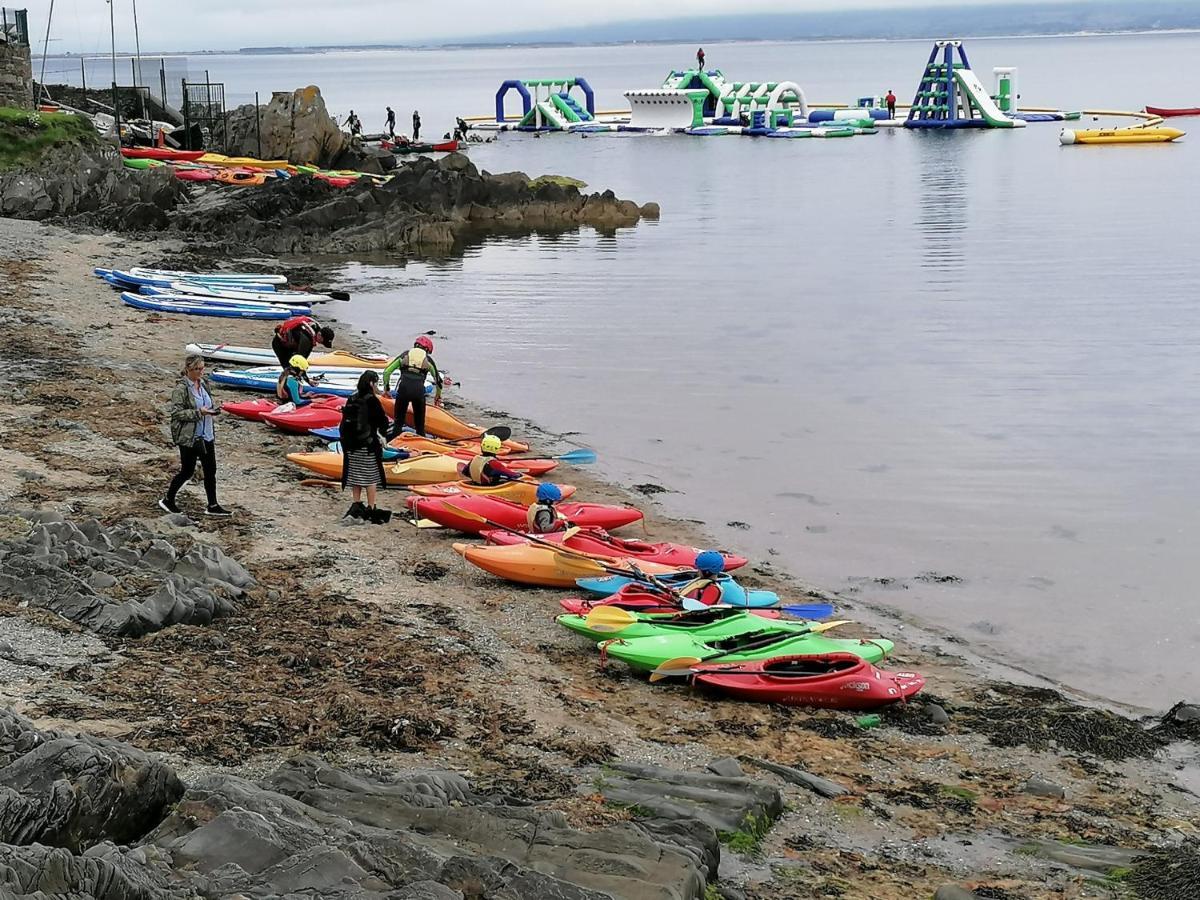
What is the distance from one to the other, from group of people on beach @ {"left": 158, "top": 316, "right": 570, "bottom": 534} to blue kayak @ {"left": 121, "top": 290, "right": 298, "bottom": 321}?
8.20 metres

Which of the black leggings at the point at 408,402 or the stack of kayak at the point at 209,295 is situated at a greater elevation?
the stack of kayak at the point at 209,295

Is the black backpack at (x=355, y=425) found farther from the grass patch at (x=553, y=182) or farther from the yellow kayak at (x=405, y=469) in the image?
the grass patch at (x=553, y=182)

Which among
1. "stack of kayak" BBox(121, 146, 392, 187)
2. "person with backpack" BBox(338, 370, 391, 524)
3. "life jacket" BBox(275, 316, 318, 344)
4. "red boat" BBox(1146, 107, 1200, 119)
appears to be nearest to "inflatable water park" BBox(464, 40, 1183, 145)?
"red boat" BBox(1146, 107, 1200, 119)

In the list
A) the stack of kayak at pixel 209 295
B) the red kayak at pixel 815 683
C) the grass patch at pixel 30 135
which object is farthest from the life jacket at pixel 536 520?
the grass patch at pixel 30 135

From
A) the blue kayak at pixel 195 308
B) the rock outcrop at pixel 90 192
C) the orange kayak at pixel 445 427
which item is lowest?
the orange kayak at pixel 445 427

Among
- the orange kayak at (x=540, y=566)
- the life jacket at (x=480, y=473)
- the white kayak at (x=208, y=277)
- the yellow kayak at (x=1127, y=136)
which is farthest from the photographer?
the yellow kayak at (x=1127, y=136)

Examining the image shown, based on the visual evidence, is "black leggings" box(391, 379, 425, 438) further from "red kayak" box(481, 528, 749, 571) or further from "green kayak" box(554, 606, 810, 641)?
"green kayak" box(554, 606, 810, 641)

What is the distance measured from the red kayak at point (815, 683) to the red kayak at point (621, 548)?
9.11 ft

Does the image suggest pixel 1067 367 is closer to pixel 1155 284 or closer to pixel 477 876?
pixel 1155 284

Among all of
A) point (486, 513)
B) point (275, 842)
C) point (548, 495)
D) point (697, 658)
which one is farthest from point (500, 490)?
point (275, 842)

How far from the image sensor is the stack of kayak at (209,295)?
26.8 metres

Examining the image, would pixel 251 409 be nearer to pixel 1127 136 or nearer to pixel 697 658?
pixel 697 658

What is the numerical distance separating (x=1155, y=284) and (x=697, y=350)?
44.9 ft

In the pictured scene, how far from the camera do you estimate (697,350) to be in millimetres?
26953
